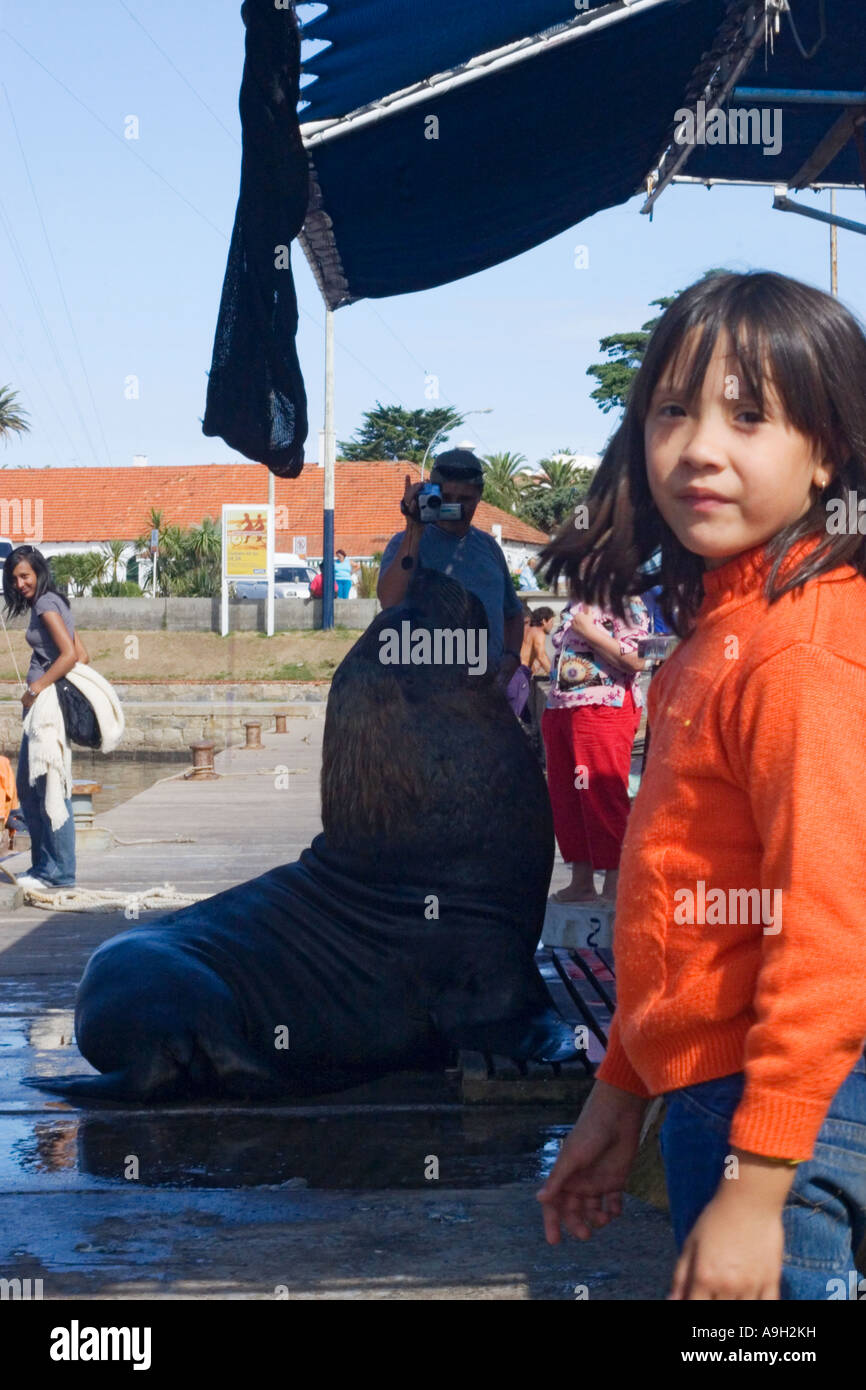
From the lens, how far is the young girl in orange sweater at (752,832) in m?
1.42

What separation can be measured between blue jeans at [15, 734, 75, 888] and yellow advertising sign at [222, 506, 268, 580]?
21940 millimetres

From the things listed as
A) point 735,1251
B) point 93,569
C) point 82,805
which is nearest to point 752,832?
point 735,1251

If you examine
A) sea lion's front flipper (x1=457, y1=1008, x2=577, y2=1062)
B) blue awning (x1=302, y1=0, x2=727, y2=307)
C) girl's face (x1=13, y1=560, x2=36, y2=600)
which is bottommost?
sea lion's front flipper (x1=457, y1=1008, x2=577, y2=1062)

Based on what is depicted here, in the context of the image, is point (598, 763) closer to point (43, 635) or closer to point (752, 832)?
point (43, 635)

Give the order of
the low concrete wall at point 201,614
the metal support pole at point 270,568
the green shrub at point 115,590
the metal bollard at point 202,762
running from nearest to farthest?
1. the metal bollard at point 202,762
2. the metal support pole at point 270,568
3. the low concrete wall at point 201,614
4. the green shrub at point 115,590

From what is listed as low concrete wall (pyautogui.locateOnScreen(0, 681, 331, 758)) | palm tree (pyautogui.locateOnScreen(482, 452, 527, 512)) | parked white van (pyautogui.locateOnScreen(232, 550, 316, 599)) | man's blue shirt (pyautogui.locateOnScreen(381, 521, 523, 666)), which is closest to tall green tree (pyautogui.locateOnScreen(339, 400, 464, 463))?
palm tree (pyautogui.locateOnScreen(482, 452, 527, 512))

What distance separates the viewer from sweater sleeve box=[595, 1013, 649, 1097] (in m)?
1.79

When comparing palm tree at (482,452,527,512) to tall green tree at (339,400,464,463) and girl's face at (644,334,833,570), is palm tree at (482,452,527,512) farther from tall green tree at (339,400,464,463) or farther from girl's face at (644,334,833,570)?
girl's face at (644,334,833,570)

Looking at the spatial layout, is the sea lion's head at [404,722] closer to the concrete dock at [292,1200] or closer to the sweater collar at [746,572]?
the concrete dock at [292,1200]

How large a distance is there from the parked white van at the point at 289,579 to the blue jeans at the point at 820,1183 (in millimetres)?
35057

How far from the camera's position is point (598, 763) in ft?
18.5

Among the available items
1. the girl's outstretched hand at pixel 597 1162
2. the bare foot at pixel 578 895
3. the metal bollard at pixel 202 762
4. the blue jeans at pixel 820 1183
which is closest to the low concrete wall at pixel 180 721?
the metal bollard at pixel 202 762

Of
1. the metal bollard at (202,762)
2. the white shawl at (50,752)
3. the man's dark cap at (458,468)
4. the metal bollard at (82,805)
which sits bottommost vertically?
the metal bollard at (202,762)

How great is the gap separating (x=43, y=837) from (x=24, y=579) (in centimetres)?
122
